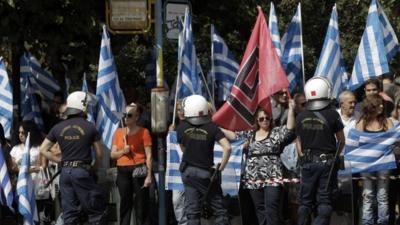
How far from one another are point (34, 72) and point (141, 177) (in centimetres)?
514

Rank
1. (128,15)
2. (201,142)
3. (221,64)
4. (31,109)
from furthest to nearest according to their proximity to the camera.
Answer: (31,109) < (221,64) < (128,15) < (201,142)

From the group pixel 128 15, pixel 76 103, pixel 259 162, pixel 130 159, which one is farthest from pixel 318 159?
pixel 128 15

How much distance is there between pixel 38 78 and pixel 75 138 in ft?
18.5

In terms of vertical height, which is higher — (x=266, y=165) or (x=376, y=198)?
(x=266, y=165)

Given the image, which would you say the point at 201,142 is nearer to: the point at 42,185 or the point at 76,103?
the point at 76,103

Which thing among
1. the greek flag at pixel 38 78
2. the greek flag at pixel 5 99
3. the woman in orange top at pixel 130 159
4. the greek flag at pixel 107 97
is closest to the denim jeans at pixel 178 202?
the woman in orange top at pixel 130 159

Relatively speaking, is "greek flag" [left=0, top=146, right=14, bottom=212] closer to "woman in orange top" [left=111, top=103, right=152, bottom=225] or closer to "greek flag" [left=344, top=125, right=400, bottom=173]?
"woman in orange top" [left=111, top=103, right=152, bottom=225]

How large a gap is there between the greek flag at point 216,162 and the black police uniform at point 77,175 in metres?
1.39

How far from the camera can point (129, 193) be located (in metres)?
14.5

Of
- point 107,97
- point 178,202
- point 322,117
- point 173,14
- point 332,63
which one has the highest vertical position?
point 173,14

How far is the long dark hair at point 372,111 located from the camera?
1344cm


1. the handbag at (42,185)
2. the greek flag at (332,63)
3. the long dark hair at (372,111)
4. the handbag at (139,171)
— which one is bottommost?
the handbag at (42,185)

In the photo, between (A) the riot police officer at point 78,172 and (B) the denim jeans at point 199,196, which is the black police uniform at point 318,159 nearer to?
(B) the denim jeans at point 199,196

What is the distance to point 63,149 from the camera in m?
13.4
